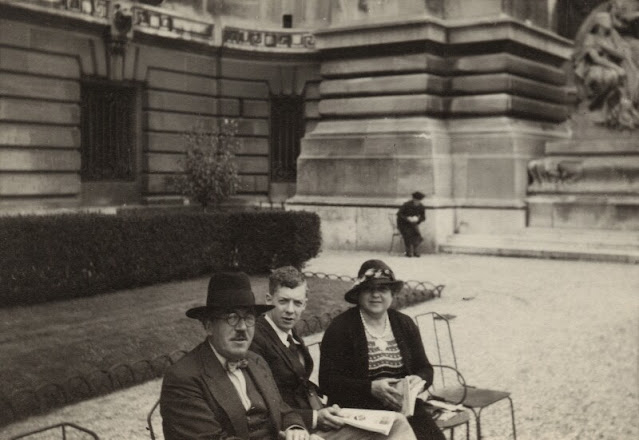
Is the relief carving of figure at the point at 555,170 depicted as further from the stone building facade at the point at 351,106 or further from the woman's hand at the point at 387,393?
the woman's hand at the point at 387,393

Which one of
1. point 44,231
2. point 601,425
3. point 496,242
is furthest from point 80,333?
point 496,242

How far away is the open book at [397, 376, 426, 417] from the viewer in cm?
484

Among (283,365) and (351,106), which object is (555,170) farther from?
(283,365)

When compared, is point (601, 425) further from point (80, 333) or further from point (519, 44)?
point (519, 44)

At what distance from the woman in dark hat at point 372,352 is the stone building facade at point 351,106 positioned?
45.9 feet

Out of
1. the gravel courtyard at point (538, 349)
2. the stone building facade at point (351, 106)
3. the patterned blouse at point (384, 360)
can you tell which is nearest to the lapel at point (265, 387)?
the patterned blouse at point (384, 360)

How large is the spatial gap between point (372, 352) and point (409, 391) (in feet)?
1.07

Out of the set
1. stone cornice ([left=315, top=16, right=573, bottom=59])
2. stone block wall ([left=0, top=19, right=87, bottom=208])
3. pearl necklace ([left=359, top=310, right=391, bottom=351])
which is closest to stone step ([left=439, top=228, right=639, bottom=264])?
stone cornice ([left=315, top=16, right=573, bottom=59])

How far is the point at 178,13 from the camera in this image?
22344 mm

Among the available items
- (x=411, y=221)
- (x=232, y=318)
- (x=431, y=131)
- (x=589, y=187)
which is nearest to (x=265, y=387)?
(x=232, y=318)

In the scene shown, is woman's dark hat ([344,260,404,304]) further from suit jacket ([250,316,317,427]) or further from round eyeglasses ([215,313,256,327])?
round eyeglasses ([215,313,256,327])

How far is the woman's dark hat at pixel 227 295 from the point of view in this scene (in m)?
3.88

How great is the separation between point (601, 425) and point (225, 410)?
150 inches

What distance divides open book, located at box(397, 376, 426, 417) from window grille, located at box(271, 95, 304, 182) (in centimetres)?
2065
